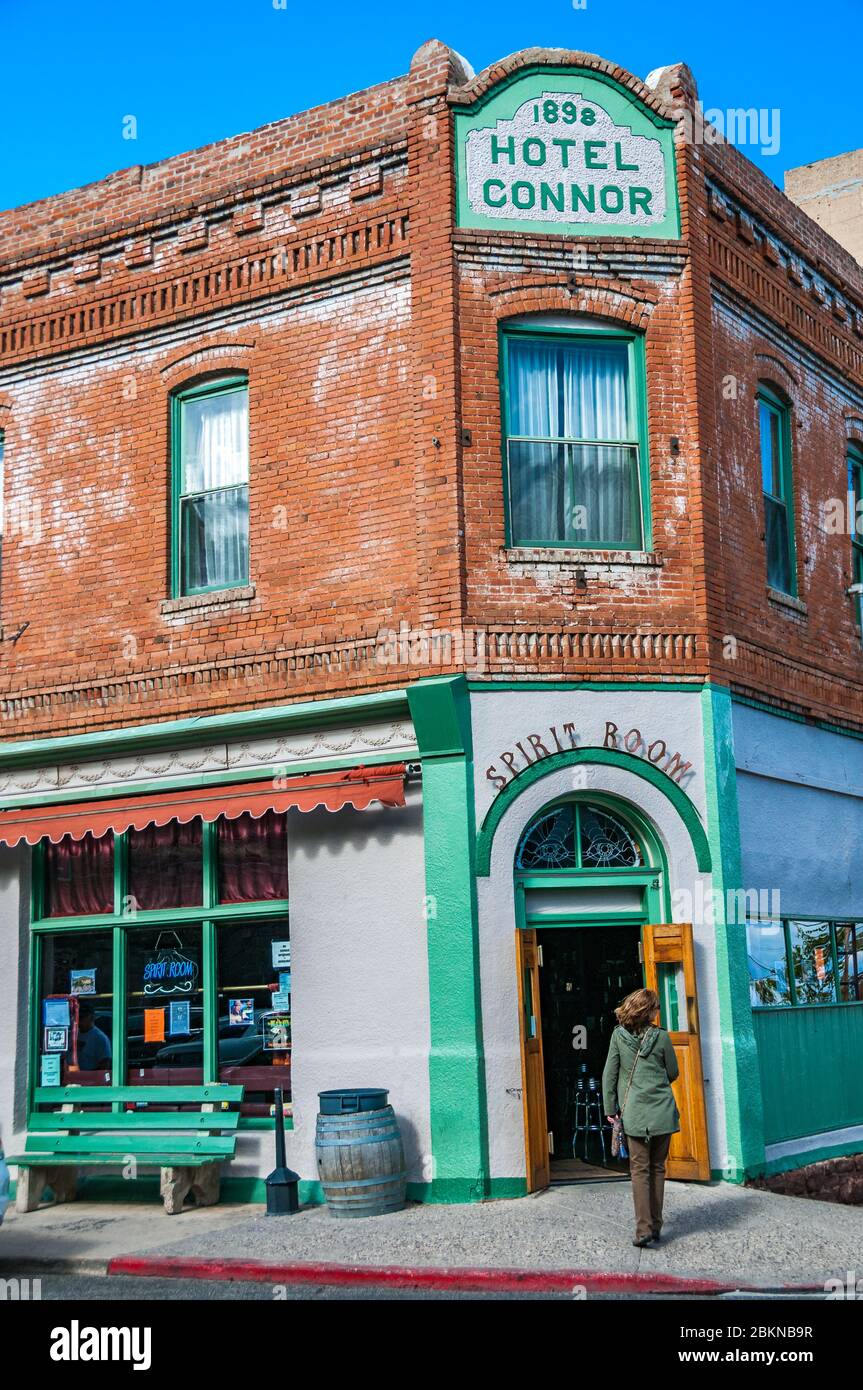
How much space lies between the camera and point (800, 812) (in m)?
14.1

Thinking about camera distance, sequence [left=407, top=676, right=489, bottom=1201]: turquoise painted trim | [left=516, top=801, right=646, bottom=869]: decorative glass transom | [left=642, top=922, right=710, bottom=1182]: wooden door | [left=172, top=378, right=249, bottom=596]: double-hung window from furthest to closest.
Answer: [left=172, top=378, right=249, bottom=596]: double-hung window
[left=516, top=801, right=646, bottom=869]: decorative glass transom
[left=642, top=922, right=710, bottom=1182]: wooden door
[left=407, top=676, right=489, bottom=1201]: turquoise painted trim

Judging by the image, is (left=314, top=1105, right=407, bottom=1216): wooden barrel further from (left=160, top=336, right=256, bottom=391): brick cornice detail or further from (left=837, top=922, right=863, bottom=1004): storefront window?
(left=160, top=336, right=256, bottom=391): brick cornice detail

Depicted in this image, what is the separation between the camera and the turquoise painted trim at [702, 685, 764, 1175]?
1177 cm

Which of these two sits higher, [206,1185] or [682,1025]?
A: [682,1025]

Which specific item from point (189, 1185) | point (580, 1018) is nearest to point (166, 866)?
point (189, 1185)

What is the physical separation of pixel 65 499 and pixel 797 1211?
30.2 feet

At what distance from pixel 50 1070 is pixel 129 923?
1.58 m

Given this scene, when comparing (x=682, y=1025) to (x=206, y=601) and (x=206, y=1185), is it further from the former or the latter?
(x=206, y=601)

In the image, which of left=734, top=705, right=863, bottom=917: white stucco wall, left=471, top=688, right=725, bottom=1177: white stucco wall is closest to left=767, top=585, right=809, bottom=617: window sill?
left=734, top=705, right=863, bottom=917: white stucco wall

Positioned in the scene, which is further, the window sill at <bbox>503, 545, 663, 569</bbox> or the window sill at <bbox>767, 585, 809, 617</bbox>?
the window sill at <bbox>767, 585, 809, 617</bbox>

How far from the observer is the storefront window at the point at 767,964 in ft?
42.0

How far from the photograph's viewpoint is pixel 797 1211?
10.9 metres

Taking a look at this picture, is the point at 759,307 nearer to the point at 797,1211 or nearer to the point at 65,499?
the point at 65,499

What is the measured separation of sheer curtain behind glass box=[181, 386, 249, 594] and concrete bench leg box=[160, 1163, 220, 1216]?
5166 mm
